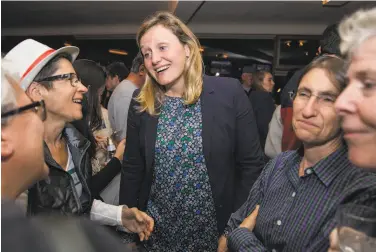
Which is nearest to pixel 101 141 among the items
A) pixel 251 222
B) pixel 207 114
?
pixel 207 114

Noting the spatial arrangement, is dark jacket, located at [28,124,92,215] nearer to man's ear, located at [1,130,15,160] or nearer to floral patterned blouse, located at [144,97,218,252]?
floral patterned blouse, located at [144,97,218,252]

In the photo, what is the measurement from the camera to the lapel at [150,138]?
5.90 ft

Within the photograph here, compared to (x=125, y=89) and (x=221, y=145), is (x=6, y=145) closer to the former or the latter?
(x=221, y=145)

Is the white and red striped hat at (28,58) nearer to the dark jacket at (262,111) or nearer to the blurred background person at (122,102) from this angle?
the blurred background person at (122,102)

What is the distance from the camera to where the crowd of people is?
0.83 meters

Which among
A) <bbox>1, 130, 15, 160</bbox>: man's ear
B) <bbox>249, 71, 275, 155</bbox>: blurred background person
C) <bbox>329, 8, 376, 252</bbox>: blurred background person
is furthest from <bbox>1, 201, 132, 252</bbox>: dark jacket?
<bbox>249, 71, 275, 155</bbox>: blurred background person

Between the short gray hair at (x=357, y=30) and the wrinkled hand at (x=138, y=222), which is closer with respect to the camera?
the short gray hair at (x=357, y=30)

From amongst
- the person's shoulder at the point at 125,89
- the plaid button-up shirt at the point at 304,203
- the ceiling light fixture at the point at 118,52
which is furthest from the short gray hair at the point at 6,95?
the ceiling light fixture at the point at 118,52

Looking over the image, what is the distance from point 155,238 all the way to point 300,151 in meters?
0.92

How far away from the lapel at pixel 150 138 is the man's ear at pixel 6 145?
104 centimetres

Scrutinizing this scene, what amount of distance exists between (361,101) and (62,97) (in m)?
1.32

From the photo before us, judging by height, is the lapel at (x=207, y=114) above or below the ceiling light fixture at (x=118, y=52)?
below

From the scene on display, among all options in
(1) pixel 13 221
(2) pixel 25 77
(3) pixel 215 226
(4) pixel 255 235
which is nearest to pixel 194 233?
(3) pixel 215 226

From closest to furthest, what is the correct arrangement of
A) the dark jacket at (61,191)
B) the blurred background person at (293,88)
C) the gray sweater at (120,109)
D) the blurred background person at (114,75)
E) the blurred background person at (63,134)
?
the dark jacket at (61,191), the blurred background person at (63,134), the blurred background person at (293,88), the gray sweater at (120,109), the blurred background person at (114,75)
